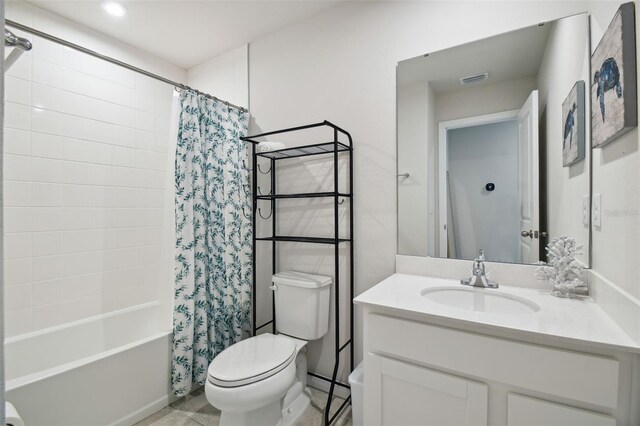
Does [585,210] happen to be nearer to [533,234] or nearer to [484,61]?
[533,234]

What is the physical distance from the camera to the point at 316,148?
2.01 meters

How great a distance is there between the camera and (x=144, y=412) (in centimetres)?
175

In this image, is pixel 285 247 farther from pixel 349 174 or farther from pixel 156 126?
pixel 156 126

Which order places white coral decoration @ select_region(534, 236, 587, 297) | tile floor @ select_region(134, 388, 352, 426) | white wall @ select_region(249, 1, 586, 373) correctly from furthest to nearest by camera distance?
tile floor @ select_region(134, 388, 352, 426) < white wall @ select_region(249, 1, 586, 373) < white coral decoration @ select_region(534, 236, 587, 297)

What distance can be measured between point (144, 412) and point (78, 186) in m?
1.54

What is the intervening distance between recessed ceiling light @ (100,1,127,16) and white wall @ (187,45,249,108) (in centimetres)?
73

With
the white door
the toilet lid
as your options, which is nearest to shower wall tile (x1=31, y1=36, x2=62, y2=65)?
the toilet lid

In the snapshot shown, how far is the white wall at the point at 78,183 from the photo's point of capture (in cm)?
188

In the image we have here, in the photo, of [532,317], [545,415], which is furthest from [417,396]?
[532,317]

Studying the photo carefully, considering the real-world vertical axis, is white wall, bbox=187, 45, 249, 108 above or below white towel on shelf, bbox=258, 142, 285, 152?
above

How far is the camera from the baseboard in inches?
65.6

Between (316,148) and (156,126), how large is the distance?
153cm

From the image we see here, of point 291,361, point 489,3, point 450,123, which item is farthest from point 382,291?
point 489,3

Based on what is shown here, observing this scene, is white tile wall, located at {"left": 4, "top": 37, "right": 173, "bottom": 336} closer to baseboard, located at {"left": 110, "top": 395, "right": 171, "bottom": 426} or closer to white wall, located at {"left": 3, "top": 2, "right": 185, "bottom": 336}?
white wall, located at {"left": 3, "top": 2, "right": 185, "bottom": 336}
